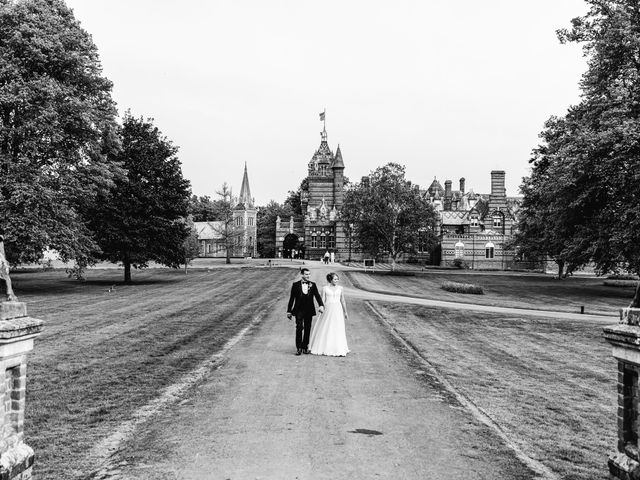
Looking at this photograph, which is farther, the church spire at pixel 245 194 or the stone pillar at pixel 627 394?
the church spire at pixel 245 194

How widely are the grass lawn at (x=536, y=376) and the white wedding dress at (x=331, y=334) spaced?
239cm

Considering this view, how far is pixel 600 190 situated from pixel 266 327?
23.5 m

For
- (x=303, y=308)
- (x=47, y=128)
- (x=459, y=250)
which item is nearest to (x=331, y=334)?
(x=303, y=308)

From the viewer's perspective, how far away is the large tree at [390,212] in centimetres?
5491

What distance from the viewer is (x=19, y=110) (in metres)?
31.4

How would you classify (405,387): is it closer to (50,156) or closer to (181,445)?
(181,445)

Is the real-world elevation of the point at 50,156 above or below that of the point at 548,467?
above

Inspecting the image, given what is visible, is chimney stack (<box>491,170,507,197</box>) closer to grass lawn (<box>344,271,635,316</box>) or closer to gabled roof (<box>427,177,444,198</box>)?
grass lawn (<box>344,271,635,316</box>)

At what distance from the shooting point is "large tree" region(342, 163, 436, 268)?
54.9m

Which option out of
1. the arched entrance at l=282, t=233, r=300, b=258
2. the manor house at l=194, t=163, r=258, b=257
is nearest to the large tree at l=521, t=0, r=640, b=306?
the arched entrance at l=282, t=233, r=300, b=258

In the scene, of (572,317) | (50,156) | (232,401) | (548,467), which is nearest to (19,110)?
(50,156)

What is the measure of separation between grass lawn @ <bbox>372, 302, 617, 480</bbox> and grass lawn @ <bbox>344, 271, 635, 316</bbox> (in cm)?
823

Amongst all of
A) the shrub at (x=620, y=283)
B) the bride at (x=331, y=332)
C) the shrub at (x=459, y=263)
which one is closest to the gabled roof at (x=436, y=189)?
the shrub at (x=459, y=263)

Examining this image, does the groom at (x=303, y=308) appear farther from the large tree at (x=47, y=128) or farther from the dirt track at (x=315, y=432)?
the large tree at (x=47, y=128)
